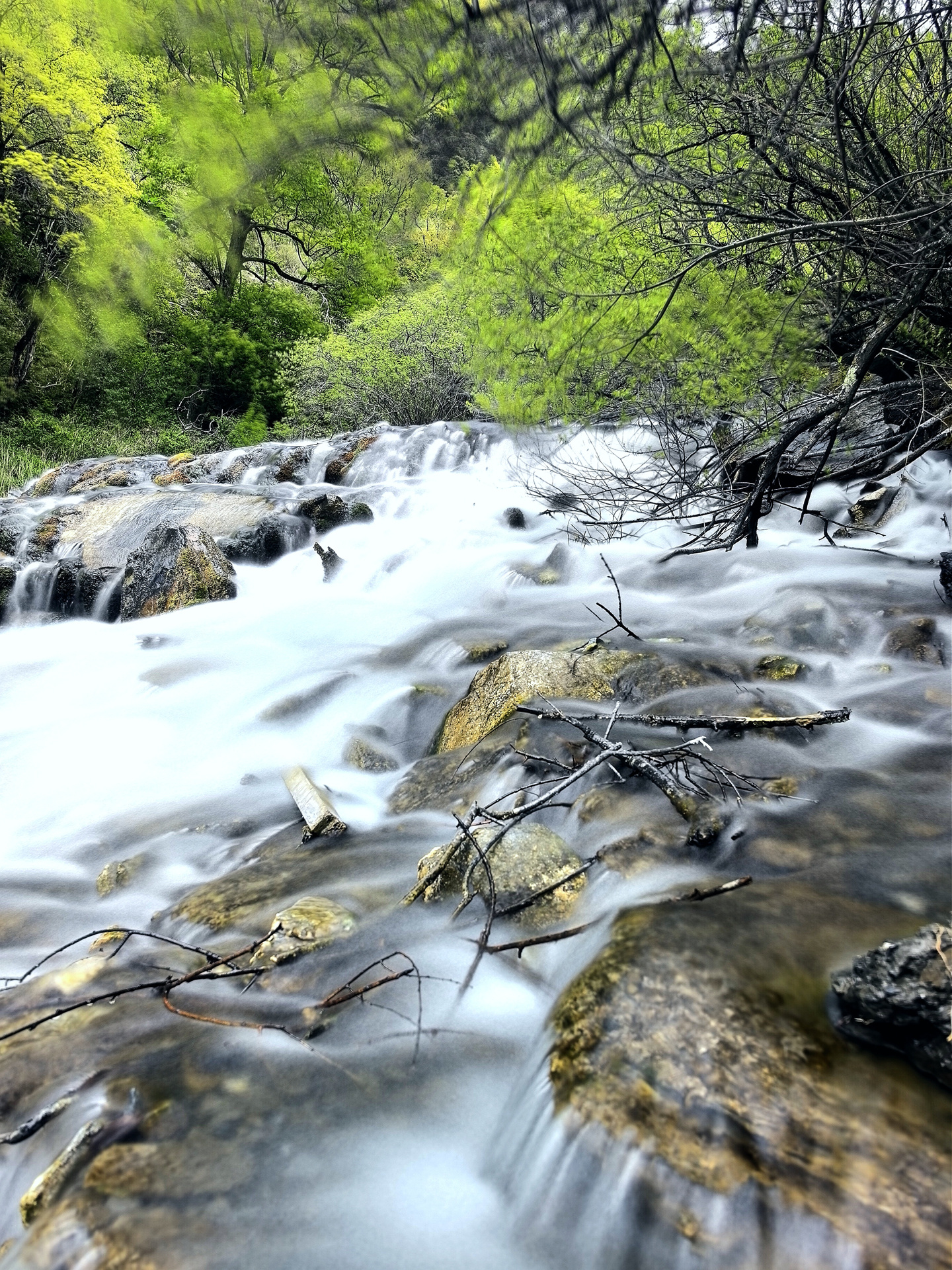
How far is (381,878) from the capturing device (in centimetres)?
289

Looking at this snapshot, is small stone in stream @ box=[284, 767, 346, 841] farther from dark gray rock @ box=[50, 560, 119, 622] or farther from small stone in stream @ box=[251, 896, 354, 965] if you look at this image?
dark gray rock @ box=[50, 560, 119, 622]

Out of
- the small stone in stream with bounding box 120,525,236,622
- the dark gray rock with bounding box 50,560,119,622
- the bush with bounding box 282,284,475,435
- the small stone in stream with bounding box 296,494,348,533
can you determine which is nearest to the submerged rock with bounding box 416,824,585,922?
the small stone in stream with bounding box 120,525,236,622

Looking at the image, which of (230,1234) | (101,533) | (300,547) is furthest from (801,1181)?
(101,533)

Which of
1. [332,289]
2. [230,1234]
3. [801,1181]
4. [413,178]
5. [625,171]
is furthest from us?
[332,289]

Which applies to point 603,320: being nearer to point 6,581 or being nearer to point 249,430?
point 6,581

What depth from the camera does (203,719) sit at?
17.8ft

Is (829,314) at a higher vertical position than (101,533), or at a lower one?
higher

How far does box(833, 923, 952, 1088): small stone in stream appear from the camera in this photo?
1494mm

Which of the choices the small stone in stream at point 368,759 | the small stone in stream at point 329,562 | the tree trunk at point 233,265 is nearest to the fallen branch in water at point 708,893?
the small stone in stream at point 368,759

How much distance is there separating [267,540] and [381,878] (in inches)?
297

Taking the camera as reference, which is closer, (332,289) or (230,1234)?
(230,1234)

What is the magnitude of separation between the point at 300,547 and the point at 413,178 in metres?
7.84

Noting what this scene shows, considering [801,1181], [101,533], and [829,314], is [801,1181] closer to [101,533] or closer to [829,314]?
[829,314]

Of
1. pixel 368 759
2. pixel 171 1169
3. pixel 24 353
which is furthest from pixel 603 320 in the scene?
pixel 24 353
